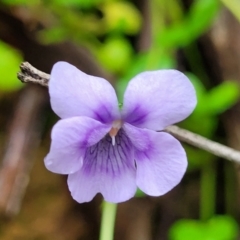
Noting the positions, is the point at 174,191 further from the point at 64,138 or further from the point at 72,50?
the point at 64,138

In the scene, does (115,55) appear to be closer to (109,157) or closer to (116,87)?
(116,87)

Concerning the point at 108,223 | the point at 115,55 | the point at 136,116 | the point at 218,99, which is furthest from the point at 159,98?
the point at 115,55

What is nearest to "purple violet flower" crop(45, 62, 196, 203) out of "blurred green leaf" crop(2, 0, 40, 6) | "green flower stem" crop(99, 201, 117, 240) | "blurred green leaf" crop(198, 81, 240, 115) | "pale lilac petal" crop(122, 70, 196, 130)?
"pale lilac petal" crop(122, 70, 196, 130)

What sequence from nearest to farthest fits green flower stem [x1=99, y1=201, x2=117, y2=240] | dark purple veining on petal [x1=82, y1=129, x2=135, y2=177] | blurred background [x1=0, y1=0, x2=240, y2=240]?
dark purple veining on petal [x1=82, y1=129, x2=135, y2=177]
green flower stem [x1=99, y1=201, x2=117, y2=240]
blurred background [x1=0, y1=0, x2=240, y2=240]

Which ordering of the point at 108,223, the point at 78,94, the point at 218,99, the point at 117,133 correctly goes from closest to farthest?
the point at 78,94 → the point at 117,133 → the point at 108,223 → the point at 218,99

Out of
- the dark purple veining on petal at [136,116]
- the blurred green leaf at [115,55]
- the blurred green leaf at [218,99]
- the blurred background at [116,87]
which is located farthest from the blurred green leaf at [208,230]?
the dark purple veining on petal at [136,116]

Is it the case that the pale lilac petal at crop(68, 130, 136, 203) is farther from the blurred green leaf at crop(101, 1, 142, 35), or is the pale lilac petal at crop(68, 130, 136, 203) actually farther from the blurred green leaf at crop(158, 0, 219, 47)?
the blurred green leaf at crop(101, 1, 142, 35)

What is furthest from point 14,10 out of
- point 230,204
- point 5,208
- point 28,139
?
point 230,204
